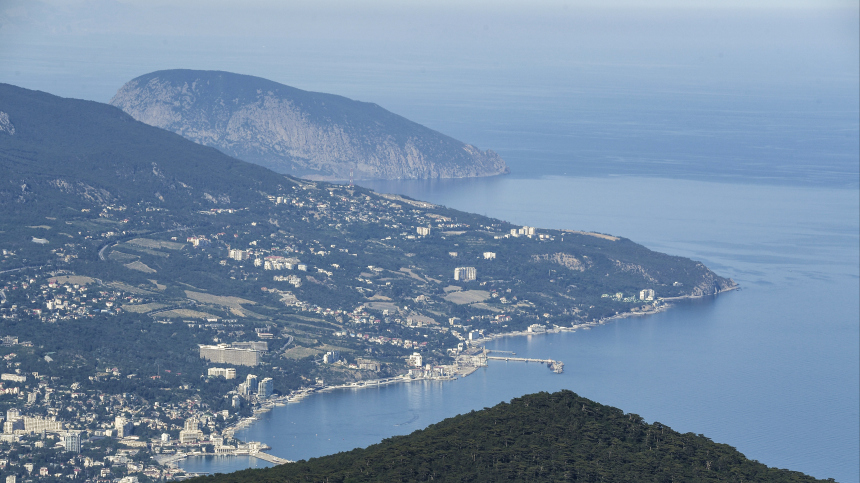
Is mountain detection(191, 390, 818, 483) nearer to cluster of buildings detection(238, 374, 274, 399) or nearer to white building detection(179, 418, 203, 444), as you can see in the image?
white building detection(179, 418, 203, 444)

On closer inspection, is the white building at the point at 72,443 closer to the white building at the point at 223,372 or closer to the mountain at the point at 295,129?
the white building at the point at 223,372

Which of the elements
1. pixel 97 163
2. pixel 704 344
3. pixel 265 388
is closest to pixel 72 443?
pixel 265 388

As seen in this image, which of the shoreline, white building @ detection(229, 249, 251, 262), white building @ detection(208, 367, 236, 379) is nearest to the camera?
the shoreline

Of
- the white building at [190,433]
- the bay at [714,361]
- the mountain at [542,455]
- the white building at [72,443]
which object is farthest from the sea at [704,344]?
the mountain at [542,455]

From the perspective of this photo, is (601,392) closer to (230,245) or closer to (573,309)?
(573,309)

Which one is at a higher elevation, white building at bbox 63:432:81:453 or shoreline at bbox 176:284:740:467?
shoreline at bbox 176:284:740:467

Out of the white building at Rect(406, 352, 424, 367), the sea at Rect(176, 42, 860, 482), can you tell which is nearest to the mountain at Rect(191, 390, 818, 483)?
the sea at Rect(176, 42, 860, 482)
